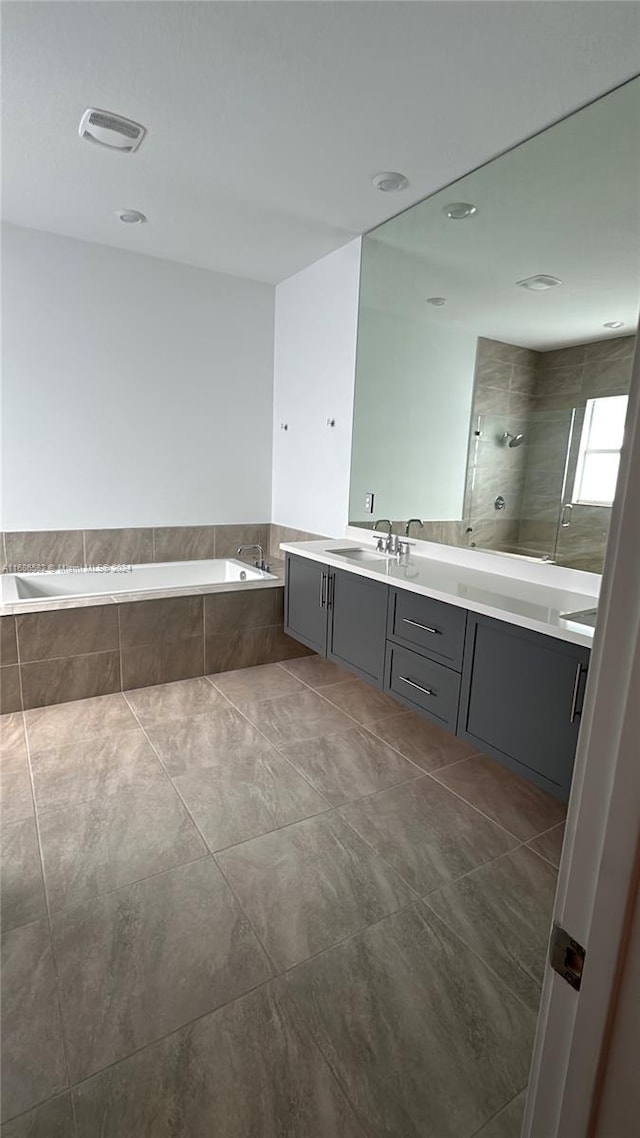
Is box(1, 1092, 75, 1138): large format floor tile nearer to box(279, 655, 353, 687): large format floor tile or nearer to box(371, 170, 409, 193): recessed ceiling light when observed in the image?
box(279, 655, 353, 687): large format floor tile

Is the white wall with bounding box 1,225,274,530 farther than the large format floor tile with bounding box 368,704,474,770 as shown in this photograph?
Yes

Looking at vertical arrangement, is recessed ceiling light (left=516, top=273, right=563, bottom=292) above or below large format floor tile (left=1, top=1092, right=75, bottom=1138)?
above

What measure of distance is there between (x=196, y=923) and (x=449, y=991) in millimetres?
746

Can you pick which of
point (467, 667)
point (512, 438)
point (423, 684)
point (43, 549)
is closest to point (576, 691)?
point (467, 667)

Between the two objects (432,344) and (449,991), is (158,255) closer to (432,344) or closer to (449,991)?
(432,344)

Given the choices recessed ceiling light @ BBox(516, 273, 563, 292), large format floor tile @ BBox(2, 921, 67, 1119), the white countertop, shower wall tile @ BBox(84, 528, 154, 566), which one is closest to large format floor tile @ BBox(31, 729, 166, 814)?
large format floor tile @ BBox(2, 921, 67, 1119)

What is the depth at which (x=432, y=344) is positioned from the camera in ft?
10.0

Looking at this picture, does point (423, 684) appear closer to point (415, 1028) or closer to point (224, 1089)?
point (415, 1028)

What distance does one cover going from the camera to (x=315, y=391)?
391 cm

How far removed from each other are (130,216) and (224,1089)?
12.6 feet

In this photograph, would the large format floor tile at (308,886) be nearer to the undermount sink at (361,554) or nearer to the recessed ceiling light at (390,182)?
the undermount sink at (361,554)

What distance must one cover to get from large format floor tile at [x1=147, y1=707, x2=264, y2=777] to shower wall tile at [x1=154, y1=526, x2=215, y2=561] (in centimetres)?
163

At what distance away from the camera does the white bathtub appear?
347 cm

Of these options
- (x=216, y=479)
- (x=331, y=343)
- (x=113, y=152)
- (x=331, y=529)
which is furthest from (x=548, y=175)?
(x=216, y=479)
